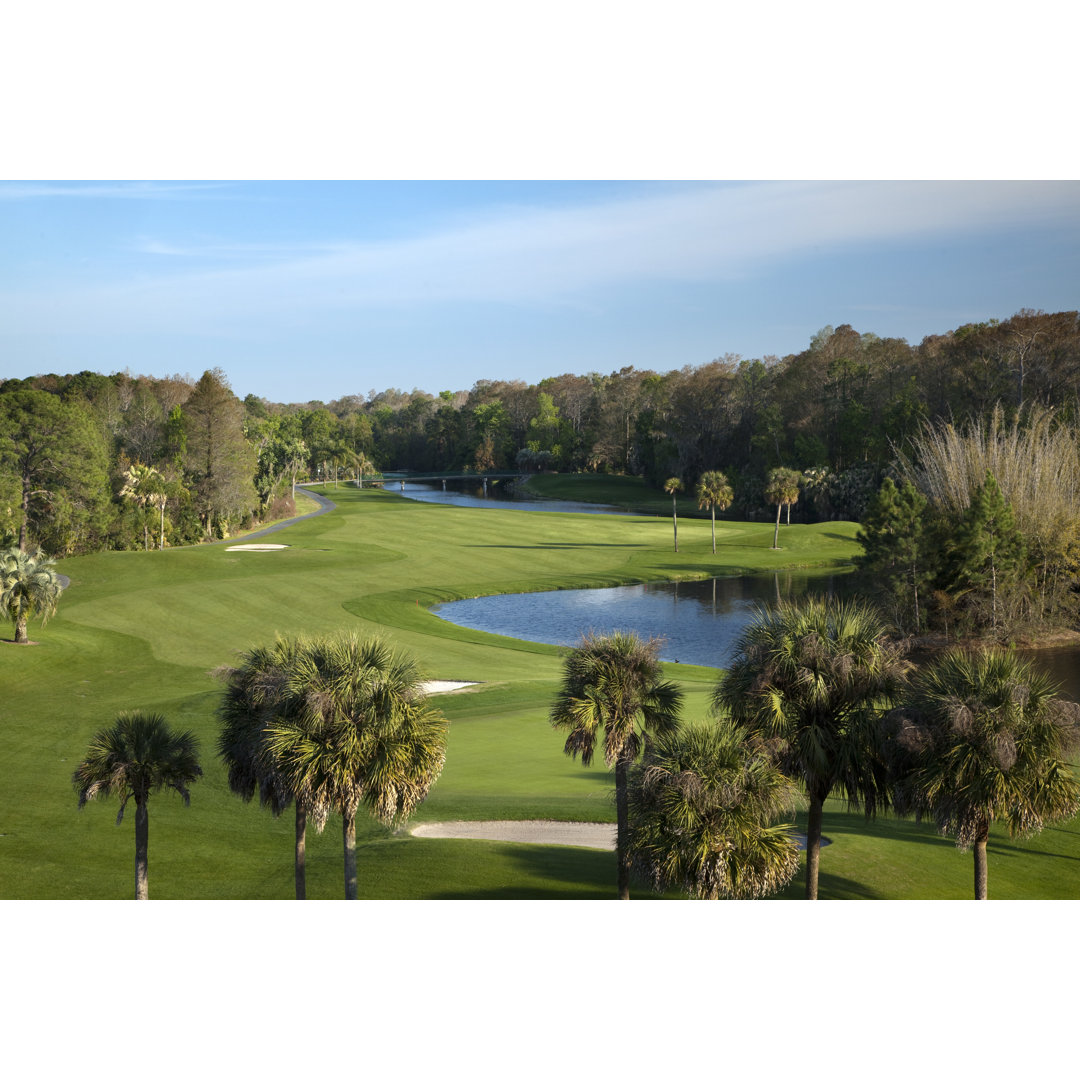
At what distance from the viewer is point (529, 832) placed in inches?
787

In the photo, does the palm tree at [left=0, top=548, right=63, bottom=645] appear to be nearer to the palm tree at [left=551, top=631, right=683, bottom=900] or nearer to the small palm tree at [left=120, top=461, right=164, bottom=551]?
the palm tree at [left=551, top=631, right=683, bottom=900]

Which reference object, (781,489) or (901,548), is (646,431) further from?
(901,548)

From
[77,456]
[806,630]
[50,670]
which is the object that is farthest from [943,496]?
[77,456]

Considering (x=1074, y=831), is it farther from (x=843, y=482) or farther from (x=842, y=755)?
(x=843, y=482)

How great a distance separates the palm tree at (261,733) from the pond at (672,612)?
2547 cm

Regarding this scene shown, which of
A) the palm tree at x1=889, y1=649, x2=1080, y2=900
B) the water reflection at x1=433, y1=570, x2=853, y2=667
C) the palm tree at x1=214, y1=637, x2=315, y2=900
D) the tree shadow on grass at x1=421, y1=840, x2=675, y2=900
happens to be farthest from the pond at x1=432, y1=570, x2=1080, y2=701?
the palm tree at x1=214, y1=637, x2=315, y2=900

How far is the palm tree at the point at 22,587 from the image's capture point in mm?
36125

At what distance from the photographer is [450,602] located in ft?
184

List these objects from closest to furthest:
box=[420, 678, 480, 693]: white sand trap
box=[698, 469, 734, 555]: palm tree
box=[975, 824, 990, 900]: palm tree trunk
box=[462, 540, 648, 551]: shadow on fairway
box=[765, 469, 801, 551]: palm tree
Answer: box=[975, 824, 990, 900]: palm tree trunk → box=[420, 678, 480, 693]: white sand trap → box=[462, 540, 648, 551]: shadow on fairway → box=[698, 469, 734, 555]: palm tree → box=[765, 469, 801, 551]: palm tree

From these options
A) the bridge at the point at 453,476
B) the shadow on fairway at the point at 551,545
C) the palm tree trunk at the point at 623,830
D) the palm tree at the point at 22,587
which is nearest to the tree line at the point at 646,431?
A: the bridge at the point at 453,476

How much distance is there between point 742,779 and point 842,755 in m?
2.49

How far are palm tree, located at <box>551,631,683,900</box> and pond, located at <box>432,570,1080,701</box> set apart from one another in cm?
2490

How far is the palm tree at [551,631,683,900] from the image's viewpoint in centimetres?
1636

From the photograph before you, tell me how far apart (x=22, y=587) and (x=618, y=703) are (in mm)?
28304
